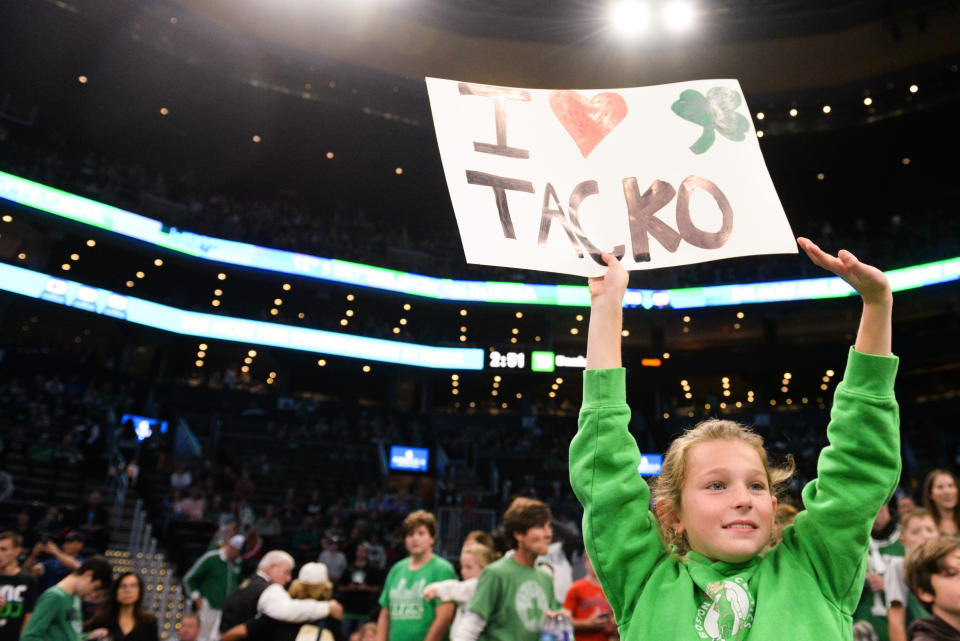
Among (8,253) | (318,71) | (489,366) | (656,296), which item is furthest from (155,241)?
(656,296)

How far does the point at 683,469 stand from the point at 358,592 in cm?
1194

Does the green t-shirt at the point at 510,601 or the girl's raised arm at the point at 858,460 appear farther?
the green t-shirt at the point at 510,601

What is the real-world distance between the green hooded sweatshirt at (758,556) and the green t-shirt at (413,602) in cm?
369

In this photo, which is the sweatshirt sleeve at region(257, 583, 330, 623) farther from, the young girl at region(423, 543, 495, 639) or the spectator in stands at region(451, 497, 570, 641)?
the spectator in stands at region(451, 497, 570, 641)

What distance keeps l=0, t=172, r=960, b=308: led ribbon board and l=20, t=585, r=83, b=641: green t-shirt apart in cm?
1943

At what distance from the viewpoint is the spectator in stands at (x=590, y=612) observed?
188 inches

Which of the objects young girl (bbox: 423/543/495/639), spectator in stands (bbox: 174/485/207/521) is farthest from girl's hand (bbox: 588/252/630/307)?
spectator in stands (bbox: 174/485/207/521)

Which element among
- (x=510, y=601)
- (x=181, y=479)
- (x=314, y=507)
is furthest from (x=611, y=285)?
(x=181, y=479)

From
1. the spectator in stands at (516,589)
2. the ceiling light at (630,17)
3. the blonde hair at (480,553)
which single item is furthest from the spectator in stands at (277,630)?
the ceiling light at (630,17)

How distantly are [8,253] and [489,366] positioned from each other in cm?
1643

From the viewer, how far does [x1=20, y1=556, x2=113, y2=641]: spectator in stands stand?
4877mm

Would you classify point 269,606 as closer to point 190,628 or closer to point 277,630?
point 277,630

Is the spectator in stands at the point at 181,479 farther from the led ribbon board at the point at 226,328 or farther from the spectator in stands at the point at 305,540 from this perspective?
the led ribbon board at the point at 226,328

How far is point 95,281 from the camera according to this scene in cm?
2714
